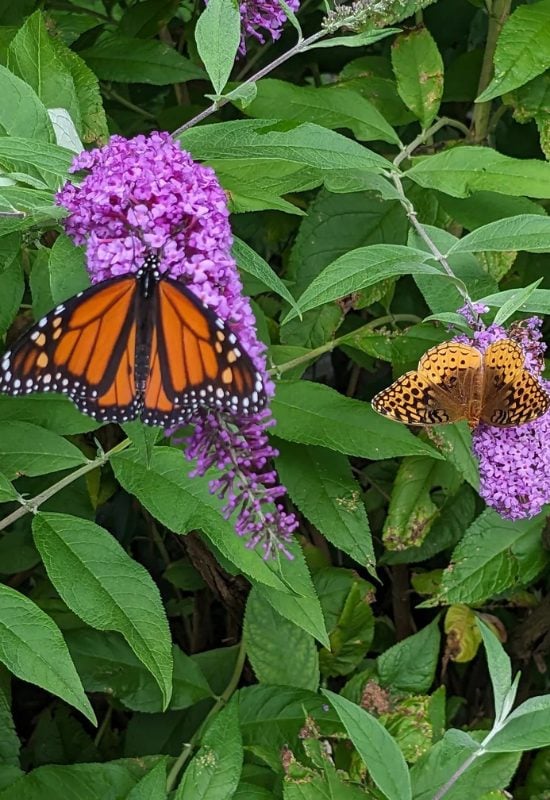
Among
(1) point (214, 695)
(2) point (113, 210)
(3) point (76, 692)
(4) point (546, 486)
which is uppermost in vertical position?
(2) point (113, 210)

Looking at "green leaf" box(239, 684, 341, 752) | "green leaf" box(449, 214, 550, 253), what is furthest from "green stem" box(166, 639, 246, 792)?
"green leaf" box(449, 214, 550, 253)

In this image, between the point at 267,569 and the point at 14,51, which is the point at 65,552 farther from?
the point at 14,51

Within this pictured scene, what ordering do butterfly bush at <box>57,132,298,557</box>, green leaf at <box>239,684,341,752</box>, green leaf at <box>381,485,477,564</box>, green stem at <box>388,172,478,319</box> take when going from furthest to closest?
green leaf at <box>381,485,477,564</box> < green leaf at <box>239,684,341,752</box> < green stem at <box>388,172,478,319</box> < butterfly bush at <box>57,132,298,557</box>

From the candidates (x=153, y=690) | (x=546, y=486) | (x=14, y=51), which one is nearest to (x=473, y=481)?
(x=546, y=486)

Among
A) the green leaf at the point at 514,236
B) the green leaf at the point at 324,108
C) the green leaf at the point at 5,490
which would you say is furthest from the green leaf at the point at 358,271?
the green leaf at the point at 5,490

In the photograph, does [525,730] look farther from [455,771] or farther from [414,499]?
[414,499]

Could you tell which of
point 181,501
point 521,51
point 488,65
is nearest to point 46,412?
point 181,501

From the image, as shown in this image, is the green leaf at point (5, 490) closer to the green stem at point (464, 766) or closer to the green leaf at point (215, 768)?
the green leaf at point (215, 768)

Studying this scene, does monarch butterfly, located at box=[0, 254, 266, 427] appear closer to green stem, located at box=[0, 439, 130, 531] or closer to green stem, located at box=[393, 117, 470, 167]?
green stem, located at box=[0, 439, 130, 531]
